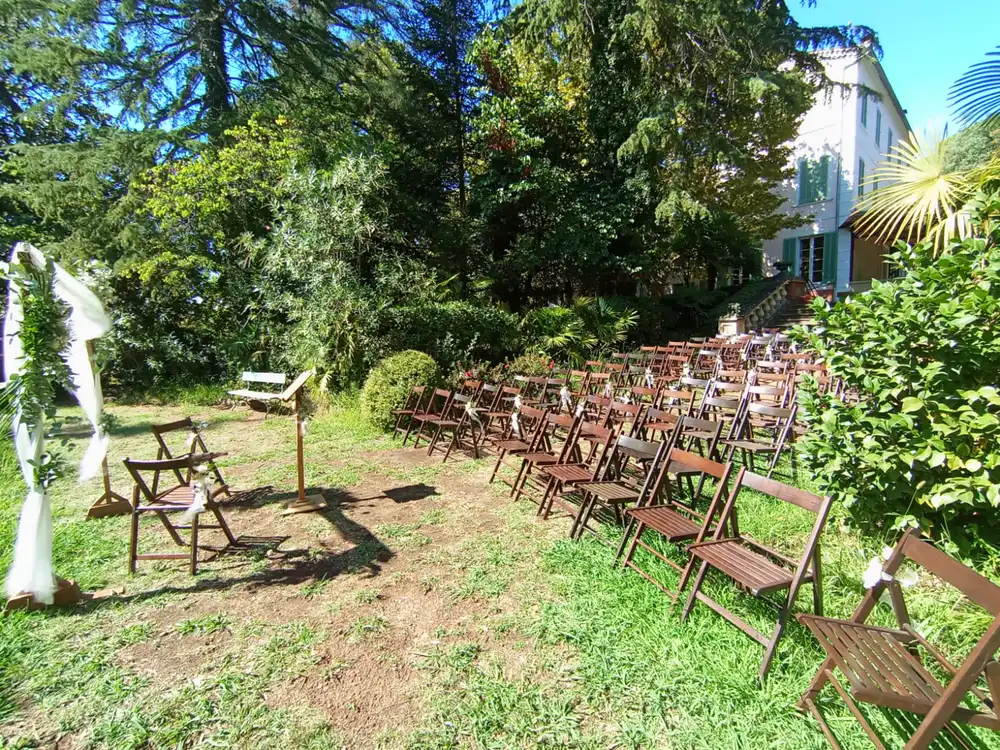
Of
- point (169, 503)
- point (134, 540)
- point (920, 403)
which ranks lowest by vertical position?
point (134, 540)

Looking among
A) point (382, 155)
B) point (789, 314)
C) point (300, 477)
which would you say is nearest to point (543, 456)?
point (300, 477)

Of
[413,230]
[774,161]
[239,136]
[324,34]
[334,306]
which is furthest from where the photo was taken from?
[774,161]

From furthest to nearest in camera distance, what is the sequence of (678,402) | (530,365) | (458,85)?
1. (458,85)
2. (530,365)
3. (678,402)

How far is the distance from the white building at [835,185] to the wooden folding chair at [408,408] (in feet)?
64.1

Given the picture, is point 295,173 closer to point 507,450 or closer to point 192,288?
point 192,288

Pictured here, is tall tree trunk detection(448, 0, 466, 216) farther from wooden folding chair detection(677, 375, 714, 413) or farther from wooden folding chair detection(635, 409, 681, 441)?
wooden folding chair detection(635, 409, 681, 441)

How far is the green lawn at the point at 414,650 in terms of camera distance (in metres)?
2.32

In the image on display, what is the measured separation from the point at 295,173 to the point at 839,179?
72.4 feet

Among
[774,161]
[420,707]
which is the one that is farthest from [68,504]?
[774,161]

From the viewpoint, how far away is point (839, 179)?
870 inches

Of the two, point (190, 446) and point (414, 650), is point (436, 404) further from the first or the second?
point (414, 650)

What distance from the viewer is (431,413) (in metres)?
8.05

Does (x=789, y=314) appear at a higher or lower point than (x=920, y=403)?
higher

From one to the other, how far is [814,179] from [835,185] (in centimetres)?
102
